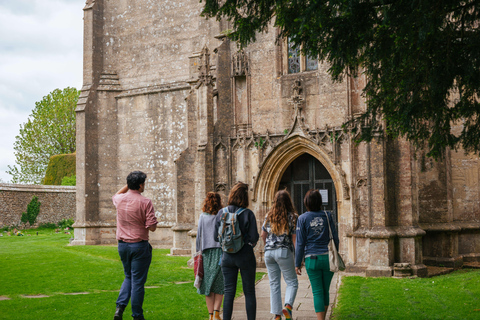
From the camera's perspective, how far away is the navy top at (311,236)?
6609 mm

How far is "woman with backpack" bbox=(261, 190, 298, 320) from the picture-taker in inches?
261

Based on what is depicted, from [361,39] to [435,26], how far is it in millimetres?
911

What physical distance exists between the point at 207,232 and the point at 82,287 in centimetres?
441

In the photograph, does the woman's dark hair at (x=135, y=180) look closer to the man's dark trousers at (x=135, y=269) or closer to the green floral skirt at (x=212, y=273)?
the man's dark trousers at (x=135, y=269)

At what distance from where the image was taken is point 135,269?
657cm

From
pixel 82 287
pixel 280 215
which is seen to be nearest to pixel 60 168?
pixel 82 287

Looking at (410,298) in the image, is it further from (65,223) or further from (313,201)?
(65,223)

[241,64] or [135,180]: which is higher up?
[241,64]

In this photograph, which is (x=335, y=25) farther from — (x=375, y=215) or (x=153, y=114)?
(x=153, y=114)

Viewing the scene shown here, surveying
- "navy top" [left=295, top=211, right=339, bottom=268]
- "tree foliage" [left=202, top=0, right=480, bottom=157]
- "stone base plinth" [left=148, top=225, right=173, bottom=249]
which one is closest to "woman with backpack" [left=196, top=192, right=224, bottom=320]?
"navy top" [left=295, top=211, right=339, bottom=268]

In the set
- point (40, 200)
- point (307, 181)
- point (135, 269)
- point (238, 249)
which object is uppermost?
point (307, 181)

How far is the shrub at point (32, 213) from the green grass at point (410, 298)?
2539 cm

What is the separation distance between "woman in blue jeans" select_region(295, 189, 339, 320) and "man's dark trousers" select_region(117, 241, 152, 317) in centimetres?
188

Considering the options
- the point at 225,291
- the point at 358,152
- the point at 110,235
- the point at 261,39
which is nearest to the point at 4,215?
the point at 110,235
